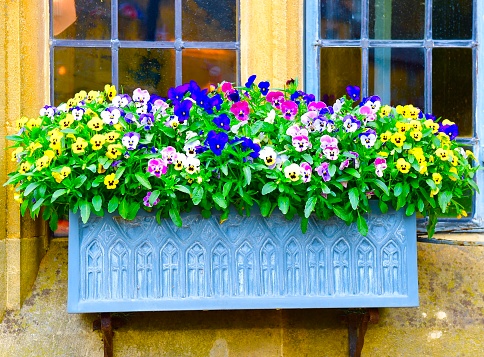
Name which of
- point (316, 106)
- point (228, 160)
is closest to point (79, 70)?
point (228, 160)

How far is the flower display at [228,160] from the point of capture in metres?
2.45

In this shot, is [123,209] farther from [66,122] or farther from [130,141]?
[66,122]

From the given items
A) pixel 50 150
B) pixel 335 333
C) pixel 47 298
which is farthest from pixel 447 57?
pixel 47 298

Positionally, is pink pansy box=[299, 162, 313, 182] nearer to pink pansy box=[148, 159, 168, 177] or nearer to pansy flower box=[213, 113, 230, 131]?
pansy flower box=[213, 113, 230, 131]

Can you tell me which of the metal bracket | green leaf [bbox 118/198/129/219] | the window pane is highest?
the window pane

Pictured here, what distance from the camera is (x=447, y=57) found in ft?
10.2

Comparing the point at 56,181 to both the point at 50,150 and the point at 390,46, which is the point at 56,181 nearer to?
the point at 50,150

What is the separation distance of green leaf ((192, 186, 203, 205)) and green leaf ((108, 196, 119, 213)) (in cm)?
25

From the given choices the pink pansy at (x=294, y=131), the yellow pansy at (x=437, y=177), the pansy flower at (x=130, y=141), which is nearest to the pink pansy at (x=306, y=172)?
the pink pansy at (x=294, y=131)

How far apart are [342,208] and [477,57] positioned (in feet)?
3.41

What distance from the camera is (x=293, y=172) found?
2.44 metres

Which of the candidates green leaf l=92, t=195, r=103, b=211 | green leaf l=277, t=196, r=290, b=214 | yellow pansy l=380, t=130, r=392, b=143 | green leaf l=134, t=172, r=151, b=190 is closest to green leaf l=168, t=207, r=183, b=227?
green leaf l=134, t=172, r=151, b=190

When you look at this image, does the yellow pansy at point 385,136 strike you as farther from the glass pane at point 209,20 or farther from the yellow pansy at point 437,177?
the glass pane at point 209,20

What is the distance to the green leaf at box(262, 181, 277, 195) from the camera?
8.00 feet
